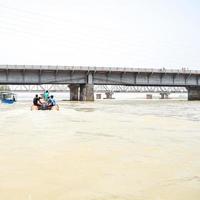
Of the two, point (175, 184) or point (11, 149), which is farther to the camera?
point (11, 149)

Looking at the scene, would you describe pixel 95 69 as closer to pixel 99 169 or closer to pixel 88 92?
pixel 88 92

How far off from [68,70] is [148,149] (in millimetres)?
59384

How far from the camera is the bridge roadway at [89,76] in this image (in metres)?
64.6

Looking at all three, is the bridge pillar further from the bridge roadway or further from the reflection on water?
the reflection on water

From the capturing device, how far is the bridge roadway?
212 ft

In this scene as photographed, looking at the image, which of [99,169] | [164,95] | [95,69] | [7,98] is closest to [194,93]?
[95,69]

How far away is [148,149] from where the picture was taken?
8.65 m

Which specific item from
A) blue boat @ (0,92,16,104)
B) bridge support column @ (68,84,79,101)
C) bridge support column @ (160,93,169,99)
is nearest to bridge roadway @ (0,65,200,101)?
bridge support column @ (68,84,79,101)

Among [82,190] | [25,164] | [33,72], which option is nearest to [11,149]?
[25,164]

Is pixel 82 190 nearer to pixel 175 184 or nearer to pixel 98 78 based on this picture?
pixel 175 184

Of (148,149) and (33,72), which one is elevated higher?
(33,72)

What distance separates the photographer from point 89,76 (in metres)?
68.9

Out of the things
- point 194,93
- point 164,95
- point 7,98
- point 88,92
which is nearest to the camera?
point 7,98

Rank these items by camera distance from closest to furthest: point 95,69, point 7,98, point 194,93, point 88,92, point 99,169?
point 99,169
point 7,98
point 95,69
point 88,92
point 194,93
